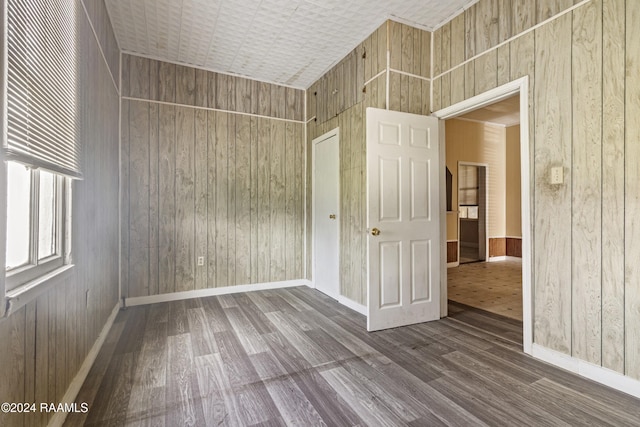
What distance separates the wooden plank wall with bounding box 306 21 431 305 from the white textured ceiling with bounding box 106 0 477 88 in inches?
6.5

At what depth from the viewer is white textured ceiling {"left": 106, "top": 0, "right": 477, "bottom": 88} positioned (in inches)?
108

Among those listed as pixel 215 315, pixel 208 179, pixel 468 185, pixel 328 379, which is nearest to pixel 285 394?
pixel 328 379

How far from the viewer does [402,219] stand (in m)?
2.89

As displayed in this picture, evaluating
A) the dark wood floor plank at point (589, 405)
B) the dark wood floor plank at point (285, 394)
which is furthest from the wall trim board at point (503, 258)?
the dark wood floor plank at point (285, 394)

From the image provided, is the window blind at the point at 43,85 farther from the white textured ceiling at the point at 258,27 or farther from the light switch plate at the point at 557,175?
the light switch plate at the point at 557,175

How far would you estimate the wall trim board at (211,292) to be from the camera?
357 centimetres

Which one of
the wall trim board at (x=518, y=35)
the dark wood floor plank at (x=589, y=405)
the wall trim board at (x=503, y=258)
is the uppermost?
the wall trim board at (x=518, y=35)

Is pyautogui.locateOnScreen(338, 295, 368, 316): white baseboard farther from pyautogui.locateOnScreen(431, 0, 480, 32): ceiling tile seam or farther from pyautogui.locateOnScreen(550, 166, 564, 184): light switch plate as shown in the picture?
pyautogui.locateOnScreen(431, 0, 480, 32): ceiling tile seam

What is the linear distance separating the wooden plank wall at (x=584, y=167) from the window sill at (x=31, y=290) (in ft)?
9.78

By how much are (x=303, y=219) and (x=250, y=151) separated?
124cm

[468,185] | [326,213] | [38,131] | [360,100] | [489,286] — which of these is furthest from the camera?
[468,185]

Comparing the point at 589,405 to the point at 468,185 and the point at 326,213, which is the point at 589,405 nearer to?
the point at 326,213

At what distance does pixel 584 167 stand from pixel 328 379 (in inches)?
87.2

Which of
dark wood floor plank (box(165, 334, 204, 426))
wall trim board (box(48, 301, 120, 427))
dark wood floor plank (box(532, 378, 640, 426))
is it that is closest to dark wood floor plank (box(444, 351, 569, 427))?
dark wood floor plank (box(532, 378, 640, 426))
